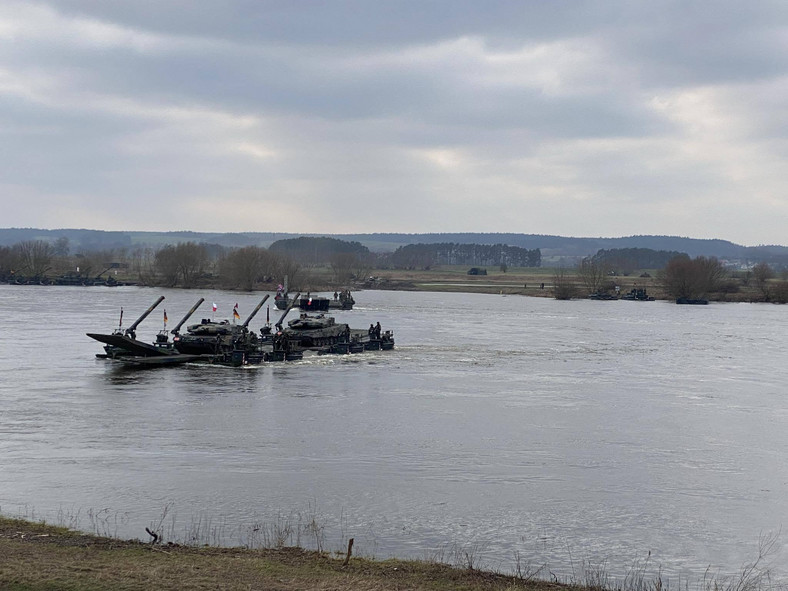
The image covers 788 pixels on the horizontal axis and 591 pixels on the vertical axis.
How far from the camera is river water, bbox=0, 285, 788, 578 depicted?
18.3 meters

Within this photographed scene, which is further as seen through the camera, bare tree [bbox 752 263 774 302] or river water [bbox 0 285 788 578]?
bare tree [bbox 752 263 774 302]

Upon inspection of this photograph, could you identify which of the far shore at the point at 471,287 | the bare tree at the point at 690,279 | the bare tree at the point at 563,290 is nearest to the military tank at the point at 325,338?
the far shore at the point at 471,287

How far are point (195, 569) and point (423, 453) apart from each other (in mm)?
12615

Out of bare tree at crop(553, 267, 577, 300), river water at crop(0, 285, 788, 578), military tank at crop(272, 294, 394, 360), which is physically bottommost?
river water at crop(0, 285, 788, 578)

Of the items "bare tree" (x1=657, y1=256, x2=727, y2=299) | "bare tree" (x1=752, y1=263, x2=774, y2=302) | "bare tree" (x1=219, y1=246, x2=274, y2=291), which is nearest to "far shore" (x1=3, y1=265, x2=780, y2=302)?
"bare tree" (x1=752, y1=263, x2=774, y2=302)

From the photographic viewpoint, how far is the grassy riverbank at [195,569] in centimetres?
1302

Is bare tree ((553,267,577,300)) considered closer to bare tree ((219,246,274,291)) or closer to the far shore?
the far shore

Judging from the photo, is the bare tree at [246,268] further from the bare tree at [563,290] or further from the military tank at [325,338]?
the military tank at [325,338]

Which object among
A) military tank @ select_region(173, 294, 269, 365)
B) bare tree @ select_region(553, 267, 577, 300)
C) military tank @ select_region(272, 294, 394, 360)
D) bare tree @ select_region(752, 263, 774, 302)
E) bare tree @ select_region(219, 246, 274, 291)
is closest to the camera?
military tank @ select_region(173, 294, 269, 365)

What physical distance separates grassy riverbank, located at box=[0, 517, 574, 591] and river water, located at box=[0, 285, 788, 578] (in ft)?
5.30

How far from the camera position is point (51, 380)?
39344 millimetres

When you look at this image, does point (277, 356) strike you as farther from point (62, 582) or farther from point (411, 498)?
point (62, 582)

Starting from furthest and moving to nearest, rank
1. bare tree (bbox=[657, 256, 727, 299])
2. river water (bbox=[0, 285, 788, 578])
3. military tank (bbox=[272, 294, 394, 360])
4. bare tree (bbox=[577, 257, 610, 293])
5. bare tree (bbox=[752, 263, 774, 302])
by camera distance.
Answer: bare tree (bbox=[577, 257, 610, 293]) < bare tree (bbox=[752, 263, 774, 302]) < bare tree (bbox=[657, 256, 727, 299]) < military tank (bbox=[272, 294, 394, 360]) < river water (bbox=[0, 285, 788, 578])

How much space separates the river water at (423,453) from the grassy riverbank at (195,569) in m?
1.62
